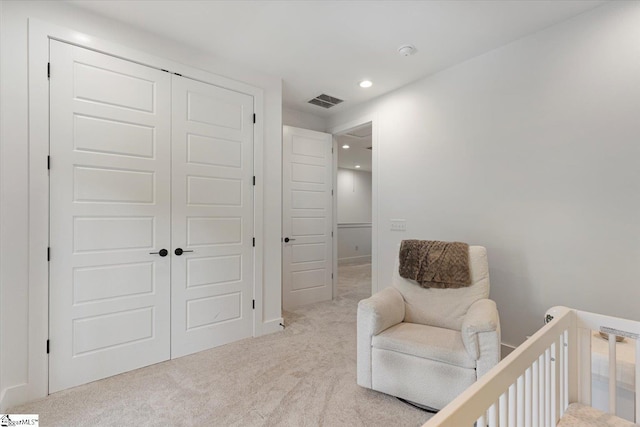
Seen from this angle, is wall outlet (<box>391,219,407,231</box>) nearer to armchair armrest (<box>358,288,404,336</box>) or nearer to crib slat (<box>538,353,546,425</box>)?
armchair armrest (<box>358,288,404,336</box>)

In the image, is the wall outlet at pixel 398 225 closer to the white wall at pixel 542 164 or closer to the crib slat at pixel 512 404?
the white wall at pixel 542 164

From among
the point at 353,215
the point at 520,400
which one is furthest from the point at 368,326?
the point at 353,215

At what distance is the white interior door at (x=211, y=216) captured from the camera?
2.46 m

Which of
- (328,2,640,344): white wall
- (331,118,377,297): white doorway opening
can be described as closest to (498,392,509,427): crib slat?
(328,2,640,344): white wall

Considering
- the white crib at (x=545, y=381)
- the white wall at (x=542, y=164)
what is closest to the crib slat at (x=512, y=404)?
the white crib at (x=545, y=381)

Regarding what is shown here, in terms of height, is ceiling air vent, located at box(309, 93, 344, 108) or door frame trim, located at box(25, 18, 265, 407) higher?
ceiling air vent, located at box(309, 93, 344, 108)

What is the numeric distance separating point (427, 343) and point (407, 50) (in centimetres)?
229

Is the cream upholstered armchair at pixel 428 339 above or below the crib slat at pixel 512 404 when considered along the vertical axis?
below

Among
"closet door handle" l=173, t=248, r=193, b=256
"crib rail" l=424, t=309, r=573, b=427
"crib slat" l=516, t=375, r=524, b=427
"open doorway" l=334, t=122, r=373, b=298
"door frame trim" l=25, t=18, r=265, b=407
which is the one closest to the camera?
"crib rail" l=424, t=309, r=573, b=427

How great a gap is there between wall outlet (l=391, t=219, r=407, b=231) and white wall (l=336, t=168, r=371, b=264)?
3.83 metres

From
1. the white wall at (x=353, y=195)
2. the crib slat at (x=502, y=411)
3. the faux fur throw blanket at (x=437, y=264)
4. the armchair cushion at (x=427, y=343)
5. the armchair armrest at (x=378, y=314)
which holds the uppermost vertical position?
the white wall at (x=353, y=195)

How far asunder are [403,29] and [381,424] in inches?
105

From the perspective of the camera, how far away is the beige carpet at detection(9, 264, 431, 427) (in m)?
1.69

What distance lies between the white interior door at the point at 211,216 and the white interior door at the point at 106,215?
107 mm
